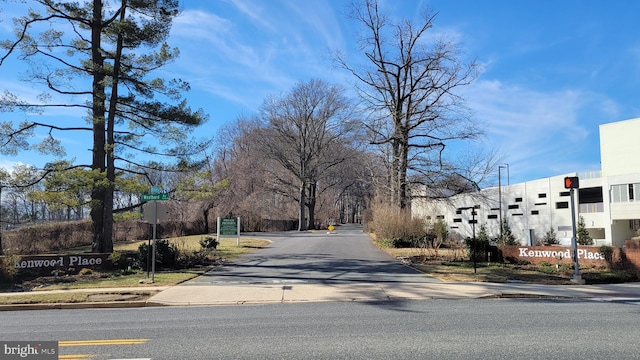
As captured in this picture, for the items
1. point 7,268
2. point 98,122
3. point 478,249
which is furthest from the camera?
point 478,249

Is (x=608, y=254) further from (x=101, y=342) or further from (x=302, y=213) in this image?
(x=302, y=213)

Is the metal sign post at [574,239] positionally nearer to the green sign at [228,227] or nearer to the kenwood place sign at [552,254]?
the kenwood place sign at [552,254]

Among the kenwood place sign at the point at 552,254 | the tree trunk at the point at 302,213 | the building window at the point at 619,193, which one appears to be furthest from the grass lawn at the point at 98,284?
the building window at the point at 619,193

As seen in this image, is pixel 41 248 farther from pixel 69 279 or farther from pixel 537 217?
pixel 537 217

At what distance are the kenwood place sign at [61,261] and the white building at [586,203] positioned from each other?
37.4 metres

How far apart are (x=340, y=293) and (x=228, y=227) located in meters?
18.2

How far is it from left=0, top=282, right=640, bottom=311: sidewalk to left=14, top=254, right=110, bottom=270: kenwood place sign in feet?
16.1

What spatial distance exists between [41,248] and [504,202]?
50.3 m

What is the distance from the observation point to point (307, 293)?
12609 mm

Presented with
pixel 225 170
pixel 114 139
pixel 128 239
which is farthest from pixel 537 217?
pixel 114 139

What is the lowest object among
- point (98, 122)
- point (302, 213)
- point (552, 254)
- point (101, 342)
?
point (552, 254)

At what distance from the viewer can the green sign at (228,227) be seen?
1154 inches

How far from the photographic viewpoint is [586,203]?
180 feet

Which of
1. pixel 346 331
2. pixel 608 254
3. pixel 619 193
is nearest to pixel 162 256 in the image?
pixel 346 331
